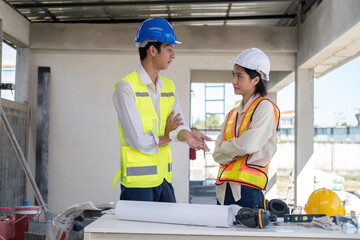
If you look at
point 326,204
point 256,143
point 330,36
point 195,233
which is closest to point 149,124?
point 256,143

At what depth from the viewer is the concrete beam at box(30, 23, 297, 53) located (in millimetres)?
8273

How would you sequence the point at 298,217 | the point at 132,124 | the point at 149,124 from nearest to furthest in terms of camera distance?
1. the point at 298,217
2. the point at 132,124
3. the point at 149,124

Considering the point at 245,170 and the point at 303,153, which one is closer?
the point at 245,170

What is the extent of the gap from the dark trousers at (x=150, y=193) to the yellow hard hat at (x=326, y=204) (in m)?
0.80

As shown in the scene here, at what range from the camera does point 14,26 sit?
7.49 metres

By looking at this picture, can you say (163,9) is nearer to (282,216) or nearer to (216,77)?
(216,77)

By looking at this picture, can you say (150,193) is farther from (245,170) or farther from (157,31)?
(157,31)

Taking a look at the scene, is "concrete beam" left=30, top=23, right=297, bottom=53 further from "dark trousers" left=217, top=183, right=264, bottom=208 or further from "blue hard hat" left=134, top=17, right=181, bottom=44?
"dark trousers" left=217, top=183, right=264, bottom=208

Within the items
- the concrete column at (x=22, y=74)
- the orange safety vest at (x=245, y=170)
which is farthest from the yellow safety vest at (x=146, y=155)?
the concrete column at (x=22, y=74)

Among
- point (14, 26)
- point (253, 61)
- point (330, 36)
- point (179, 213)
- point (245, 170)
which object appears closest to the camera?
point (179, 213)

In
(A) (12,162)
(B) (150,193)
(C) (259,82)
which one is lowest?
(A) (12,162)

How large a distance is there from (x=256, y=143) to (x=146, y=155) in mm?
672

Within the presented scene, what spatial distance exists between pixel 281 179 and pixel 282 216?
89.0ft

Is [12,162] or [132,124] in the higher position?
[132,124]
